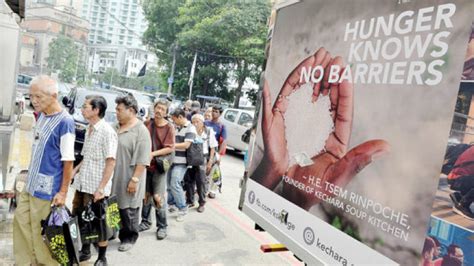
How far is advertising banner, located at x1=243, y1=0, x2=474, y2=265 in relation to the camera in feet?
4.61

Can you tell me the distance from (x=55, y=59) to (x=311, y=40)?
64.9m

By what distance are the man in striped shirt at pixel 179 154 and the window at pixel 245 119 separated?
7.35 meters

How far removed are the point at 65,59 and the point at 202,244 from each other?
202 feet

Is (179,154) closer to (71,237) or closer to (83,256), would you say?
(83,256)

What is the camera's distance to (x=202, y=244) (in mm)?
4672

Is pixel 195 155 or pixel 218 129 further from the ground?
pixel 218 129

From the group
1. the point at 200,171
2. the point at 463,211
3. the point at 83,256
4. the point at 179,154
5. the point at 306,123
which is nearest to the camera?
the point at 463,211

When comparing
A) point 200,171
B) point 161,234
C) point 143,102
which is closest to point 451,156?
point 161,234

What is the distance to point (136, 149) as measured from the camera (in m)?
3.86

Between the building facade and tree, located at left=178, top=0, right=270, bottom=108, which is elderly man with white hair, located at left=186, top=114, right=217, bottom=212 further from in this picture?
the building facade

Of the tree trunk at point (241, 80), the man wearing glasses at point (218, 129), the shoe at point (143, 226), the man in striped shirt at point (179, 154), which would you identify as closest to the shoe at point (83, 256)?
the shoe at point (143, 226)

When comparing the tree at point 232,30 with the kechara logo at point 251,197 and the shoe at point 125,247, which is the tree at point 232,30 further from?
the kechara logo at point 251,197

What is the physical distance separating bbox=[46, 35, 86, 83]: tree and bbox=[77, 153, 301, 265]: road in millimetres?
57626

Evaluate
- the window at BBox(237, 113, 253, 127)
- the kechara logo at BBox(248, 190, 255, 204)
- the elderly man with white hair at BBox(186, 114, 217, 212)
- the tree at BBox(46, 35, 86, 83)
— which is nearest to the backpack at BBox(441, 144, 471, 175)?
the kechara logo at BBox(248, 190, 255, 204)
